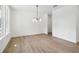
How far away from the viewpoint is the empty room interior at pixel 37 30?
439 centimetres

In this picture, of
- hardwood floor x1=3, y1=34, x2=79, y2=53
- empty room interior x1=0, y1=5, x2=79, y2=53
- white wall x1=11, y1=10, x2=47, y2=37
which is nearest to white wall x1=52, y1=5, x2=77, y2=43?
empty room interior x1=0, y1=5, x2=79, y2=53

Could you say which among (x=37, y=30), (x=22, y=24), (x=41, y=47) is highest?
(x=22, y=24)

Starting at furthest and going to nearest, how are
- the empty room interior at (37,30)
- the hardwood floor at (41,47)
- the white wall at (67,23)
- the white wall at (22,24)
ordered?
1. the white wall at (22,24)
2. the white wall at (67,23)
3. the empty room interior at (37,30)
4. the hardwood floor at (41,47)

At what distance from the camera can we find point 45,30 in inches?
412

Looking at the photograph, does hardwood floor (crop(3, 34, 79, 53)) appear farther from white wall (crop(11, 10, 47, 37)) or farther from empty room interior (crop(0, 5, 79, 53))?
white wall (crop(11, 10, 47, 37))

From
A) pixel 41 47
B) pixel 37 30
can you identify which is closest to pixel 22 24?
pixel 37 30

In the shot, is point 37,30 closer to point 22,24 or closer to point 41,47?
point 22,24

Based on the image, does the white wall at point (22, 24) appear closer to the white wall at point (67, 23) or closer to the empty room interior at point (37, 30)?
the empty room interior at point (37, 30)

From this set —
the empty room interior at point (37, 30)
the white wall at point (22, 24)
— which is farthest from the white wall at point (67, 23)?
the white wall at point (22, 24)

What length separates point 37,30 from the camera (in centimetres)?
1004
